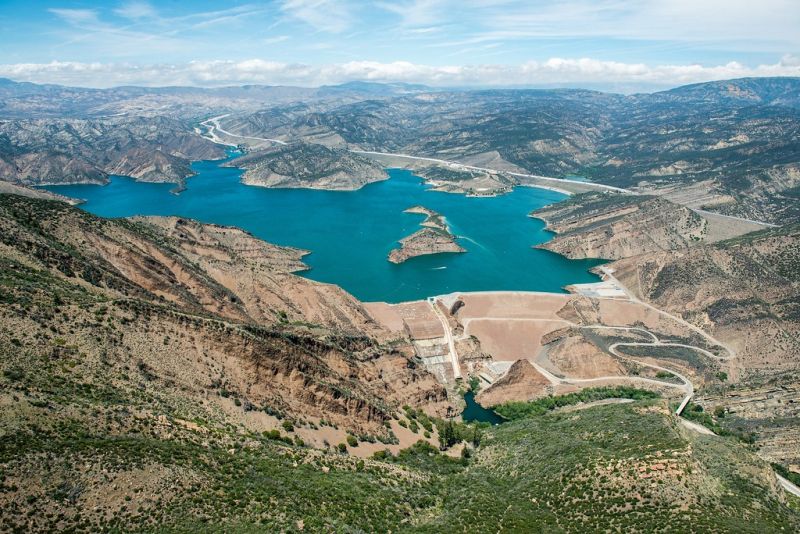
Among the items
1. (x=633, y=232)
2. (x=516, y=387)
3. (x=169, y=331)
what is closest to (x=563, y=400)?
(x=516, y=387)

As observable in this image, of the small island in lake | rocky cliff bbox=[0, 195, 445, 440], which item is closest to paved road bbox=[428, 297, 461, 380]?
rocky cliff bbox=[0, 195, 445, 440]

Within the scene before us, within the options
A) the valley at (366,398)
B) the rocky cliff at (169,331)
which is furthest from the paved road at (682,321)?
the rocky cliff at (169,331)

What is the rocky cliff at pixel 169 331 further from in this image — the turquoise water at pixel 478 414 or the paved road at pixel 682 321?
the paved road at pixel 682 321

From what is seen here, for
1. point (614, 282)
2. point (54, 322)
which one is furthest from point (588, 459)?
point (614, 282)

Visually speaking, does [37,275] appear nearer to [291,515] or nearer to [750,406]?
[291,515]

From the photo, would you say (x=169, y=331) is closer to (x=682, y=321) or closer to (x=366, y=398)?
(x=366, y=398)

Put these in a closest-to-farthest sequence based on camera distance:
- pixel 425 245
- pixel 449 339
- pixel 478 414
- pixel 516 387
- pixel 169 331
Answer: pixel 169 331 < pixel 478 414 < pixel 516 387 < pixel 449 339 < pixel 425 245
